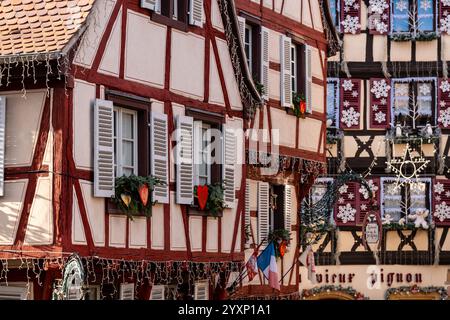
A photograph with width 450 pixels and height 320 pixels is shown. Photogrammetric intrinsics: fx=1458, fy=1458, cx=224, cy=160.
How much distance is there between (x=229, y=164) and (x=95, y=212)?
4105 mm

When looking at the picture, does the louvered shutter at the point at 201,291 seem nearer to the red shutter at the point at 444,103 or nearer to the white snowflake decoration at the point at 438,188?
the white snowflake decoration at the point at 438,188

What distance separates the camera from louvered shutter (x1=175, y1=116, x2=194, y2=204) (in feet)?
68.9

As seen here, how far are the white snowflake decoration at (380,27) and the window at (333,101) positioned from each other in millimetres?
1606

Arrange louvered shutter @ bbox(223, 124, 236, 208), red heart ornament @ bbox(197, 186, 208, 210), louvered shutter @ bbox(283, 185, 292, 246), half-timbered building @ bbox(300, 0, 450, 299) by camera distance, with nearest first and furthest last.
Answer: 1. red heart ornament @ bbox(197, 186, 208, 210)
2. louvered shutter @ bbox(223, 124, 236, 208)
3. louvered shutter @ bbox(283, 185, 292, 246)
4. half-timbered building @ bbox(300, 0, 450, 299)

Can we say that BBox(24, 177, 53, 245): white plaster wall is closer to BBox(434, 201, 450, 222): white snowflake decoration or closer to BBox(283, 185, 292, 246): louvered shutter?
BBox(283, 185, 292, 246): louvered shutter

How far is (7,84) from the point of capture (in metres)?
18.3

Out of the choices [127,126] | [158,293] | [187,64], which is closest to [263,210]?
[158,293]

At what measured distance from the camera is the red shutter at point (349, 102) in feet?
116

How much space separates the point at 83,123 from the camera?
18.5 metres

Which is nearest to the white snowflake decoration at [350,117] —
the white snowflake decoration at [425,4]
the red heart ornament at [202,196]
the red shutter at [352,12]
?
the red shutter at [352,12]

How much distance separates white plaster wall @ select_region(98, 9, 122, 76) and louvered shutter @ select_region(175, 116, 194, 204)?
1896mm

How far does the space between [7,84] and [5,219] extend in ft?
5.56

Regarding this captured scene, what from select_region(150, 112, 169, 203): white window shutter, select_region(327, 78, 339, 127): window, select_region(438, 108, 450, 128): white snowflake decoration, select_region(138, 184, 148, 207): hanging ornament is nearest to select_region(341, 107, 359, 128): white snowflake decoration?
select_region(327, 78, 339, 127): window

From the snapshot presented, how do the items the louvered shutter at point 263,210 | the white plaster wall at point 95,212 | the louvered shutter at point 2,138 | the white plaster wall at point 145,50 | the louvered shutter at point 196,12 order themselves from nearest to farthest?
the louvered shutter at point 2,138
the white plaster wall at point 95,212
the white plaster wall at point 145,50
the louvered shutter at point 196,12
the louvered shutter at point 263,210
